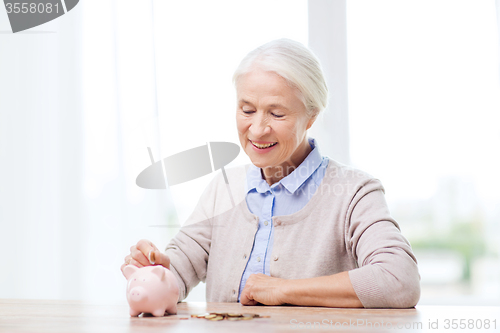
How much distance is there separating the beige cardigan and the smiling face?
0.50 feet

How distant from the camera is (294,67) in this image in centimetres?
132

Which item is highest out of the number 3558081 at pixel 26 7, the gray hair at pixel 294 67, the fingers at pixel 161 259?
the number 3558081 at pixel 26 7

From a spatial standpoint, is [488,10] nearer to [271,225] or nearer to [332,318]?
[271,225]

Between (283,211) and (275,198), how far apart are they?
5 centimetres

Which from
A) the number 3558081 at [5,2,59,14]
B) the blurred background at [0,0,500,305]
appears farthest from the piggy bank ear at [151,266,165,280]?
the number 3558081 at [5,2,59,14]

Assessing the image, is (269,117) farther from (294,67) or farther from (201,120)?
(201,120)

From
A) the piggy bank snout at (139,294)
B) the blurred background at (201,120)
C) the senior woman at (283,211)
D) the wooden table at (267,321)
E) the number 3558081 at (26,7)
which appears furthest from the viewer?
the number 3558081 at (26,7)

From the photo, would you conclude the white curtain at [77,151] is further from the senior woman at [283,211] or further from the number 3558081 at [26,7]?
the senior woman at [283,211]

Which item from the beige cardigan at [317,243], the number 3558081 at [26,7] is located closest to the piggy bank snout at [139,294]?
the beige cardigan at [317,243]

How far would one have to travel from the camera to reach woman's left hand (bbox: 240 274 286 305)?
3.67 feet

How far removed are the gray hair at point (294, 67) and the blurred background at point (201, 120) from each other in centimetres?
65

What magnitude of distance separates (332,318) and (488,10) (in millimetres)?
1761

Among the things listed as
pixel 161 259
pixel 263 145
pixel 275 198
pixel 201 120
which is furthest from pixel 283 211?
pixel 201 120

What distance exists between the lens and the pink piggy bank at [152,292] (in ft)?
2.89
